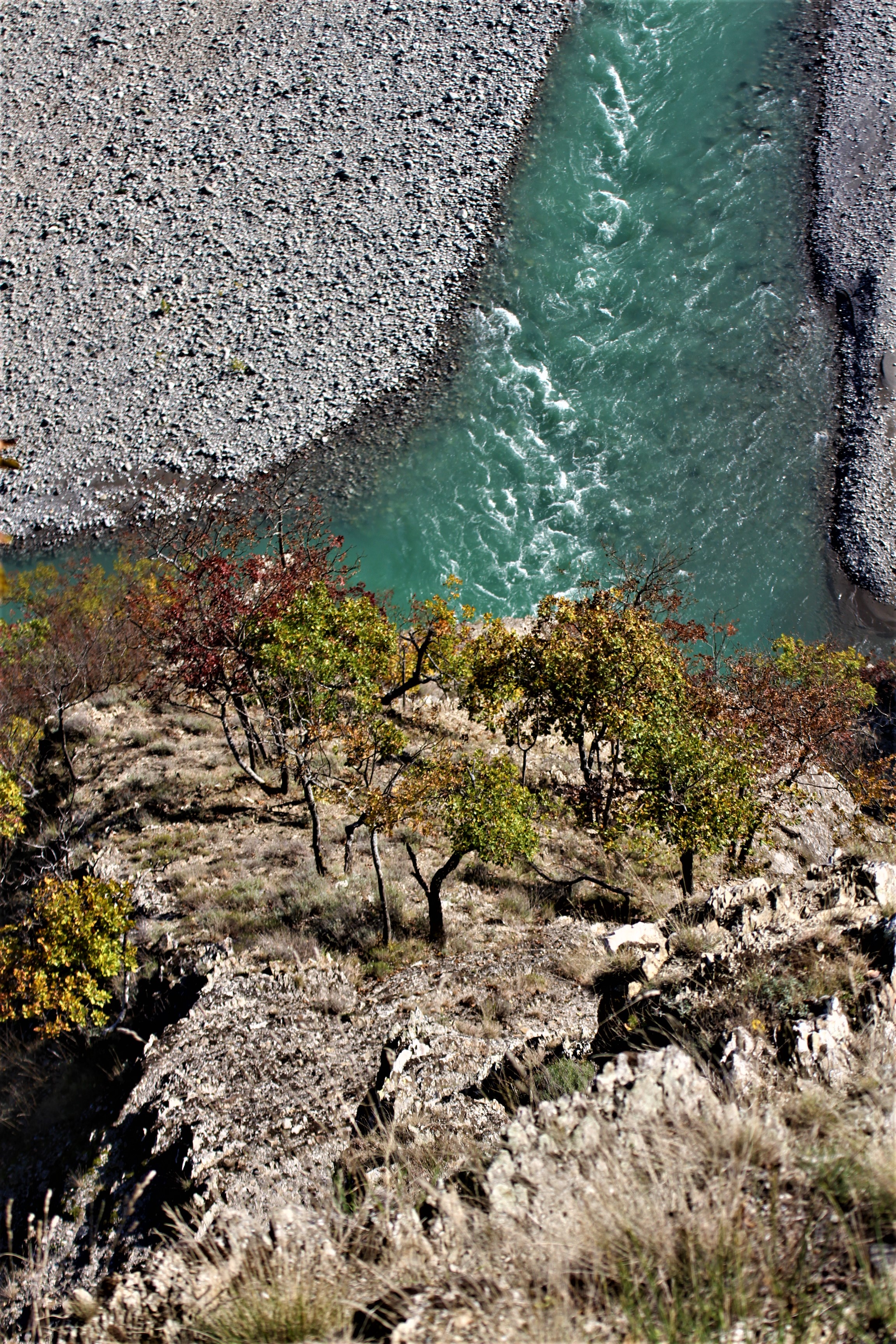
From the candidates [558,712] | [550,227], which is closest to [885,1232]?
[558,712]

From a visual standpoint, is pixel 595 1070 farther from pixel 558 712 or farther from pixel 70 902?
pixel 558 712

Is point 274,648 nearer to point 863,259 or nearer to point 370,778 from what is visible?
point 370,778

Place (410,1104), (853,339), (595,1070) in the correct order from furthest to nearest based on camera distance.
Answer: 1. (853,339)
2. (410,1104)
3. (595,1070)

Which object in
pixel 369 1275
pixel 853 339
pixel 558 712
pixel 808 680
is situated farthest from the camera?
pixel 853 339

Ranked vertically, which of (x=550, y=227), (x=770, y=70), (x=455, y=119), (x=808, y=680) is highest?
(x=770, y=70)

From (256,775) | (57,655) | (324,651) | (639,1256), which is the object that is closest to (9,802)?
(324,651)

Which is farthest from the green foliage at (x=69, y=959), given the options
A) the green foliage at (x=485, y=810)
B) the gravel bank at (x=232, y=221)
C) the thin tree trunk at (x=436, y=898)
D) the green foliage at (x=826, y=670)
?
the gravel bank at (x=232, y=221)
